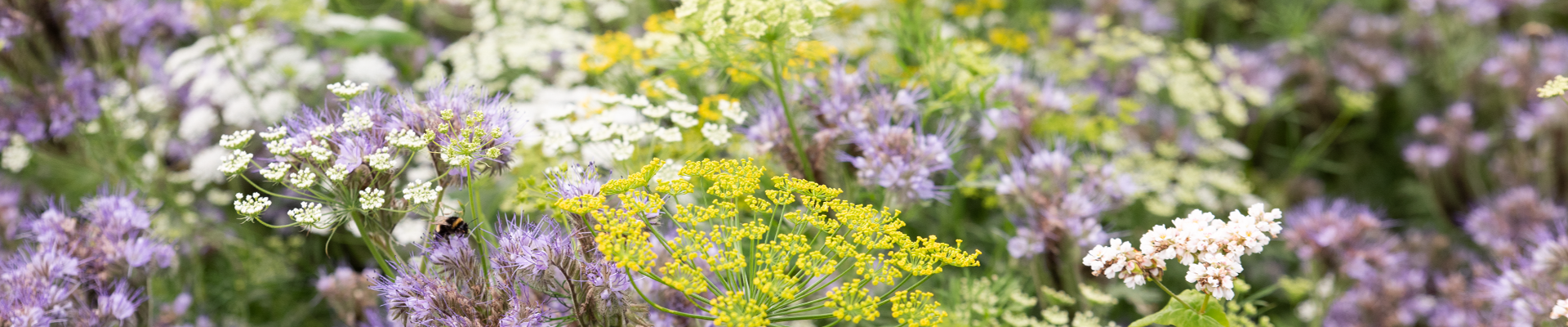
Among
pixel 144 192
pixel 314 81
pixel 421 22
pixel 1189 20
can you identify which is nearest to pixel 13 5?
pixel 144 192

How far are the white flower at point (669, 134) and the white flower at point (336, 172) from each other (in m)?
0.75

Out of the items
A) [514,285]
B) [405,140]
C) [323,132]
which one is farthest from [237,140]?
[514,285]

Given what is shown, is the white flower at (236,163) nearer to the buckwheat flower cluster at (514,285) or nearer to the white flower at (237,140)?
the white flower at (237,140)

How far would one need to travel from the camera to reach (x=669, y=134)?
2.30m

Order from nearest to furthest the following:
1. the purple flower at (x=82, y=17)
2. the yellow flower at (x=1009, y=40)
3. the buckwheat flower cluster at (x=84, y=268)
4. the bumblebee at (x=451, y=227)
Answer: the bumblebee at (x=451, y=227) < the buckwheat flower cluster at (x=84, y=268) < the purple flower at (x=82, y=17) < the yellow flower at (x=1009, y=40)

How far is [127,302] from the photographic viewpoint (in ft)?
7.34

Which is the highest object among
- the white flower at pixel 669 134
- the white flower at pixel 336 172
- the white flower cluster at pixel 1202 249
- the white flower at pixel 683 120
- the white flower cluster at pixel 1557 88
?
the white flower cluster at pixel 1557 88

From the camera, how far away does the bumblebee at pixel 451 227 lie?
186 cm

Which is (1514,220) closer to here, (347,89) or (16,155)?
(347,89)

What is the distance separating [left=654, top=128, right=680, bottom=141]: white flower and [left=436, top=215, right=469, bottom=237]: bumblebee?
566 millimetres

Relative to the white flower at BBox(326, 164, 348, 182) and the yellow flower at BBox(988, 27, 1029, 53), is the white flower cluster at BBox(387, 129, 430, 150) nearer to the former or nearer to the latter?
the white flower at BBox(326, 164, 348, 182)

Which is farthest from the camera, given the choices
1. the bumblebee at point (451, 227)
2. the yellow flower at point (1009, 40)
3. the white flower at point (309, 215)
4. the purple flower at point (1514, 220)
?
the yellow flower at point (1009, 40)

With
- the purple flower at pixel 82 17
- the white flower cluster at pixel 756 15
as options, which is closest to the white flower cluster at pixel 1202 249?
the white flower cluster at pixel 756 15

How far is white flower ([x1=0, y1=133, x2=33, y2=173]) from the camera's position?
294 cm
